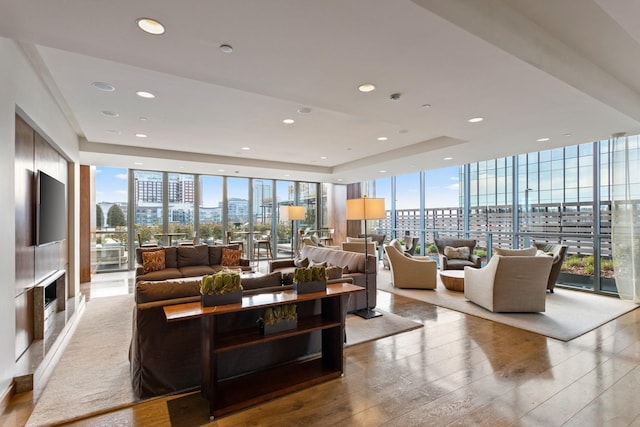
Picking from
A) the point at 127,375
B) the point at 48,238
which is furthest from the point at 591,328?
the point at 48,238

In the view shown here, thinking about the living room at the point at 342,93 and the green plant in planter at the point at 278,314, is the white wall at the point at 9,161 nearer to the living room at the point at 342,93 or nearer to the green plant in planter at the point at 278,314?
the living room at the point at 342,93

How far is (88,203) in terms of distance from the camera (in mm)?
6539

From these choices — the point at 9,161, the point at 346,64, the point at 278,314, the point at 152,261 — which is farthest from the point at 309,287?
the point at 152,261

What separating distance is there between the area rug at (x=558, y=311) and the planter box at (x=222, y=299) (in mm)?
3455

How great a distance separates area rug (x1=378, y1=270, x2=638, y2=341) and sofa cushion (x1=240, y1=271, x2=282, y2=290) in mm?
2961

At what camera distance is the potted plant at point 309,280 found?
2.68 meters

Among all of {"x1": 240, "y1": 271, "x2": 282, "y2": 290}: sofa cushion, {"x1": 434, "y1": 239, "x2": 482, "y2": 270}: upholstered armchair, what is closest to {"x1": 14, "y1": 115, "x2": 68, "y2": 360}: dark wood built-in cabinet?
{"x1": 240, "y1": 271, "x2": 282, "y2": 290}: sofa cushion

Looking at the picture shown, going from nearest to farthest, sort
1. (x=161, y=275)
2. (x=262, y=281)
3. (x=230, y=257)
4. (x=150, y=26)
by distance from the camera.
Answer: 1. (x=150, y=26)
2. (x=262, y=281)
3. (x=161, y=275)
4. (x=230, y=257)

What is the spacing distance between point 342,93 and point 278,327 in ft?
7.37

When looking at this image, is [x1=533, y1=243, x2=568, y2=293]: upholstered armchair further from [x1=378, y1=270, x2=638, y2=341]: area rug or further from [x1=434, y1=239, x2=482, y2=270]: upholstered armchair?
[x1=434, y1=239, x2=482, y2=270]: upholstered armchair

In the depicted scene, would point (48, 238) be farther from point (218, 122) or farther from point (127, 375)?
point (218, 122)

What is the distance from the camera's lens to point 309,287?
2.69 m

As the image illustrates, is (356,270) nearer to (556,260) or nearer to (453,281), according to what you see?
(453,281)

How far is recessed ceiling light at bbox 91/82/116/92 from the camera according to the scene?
341cm
